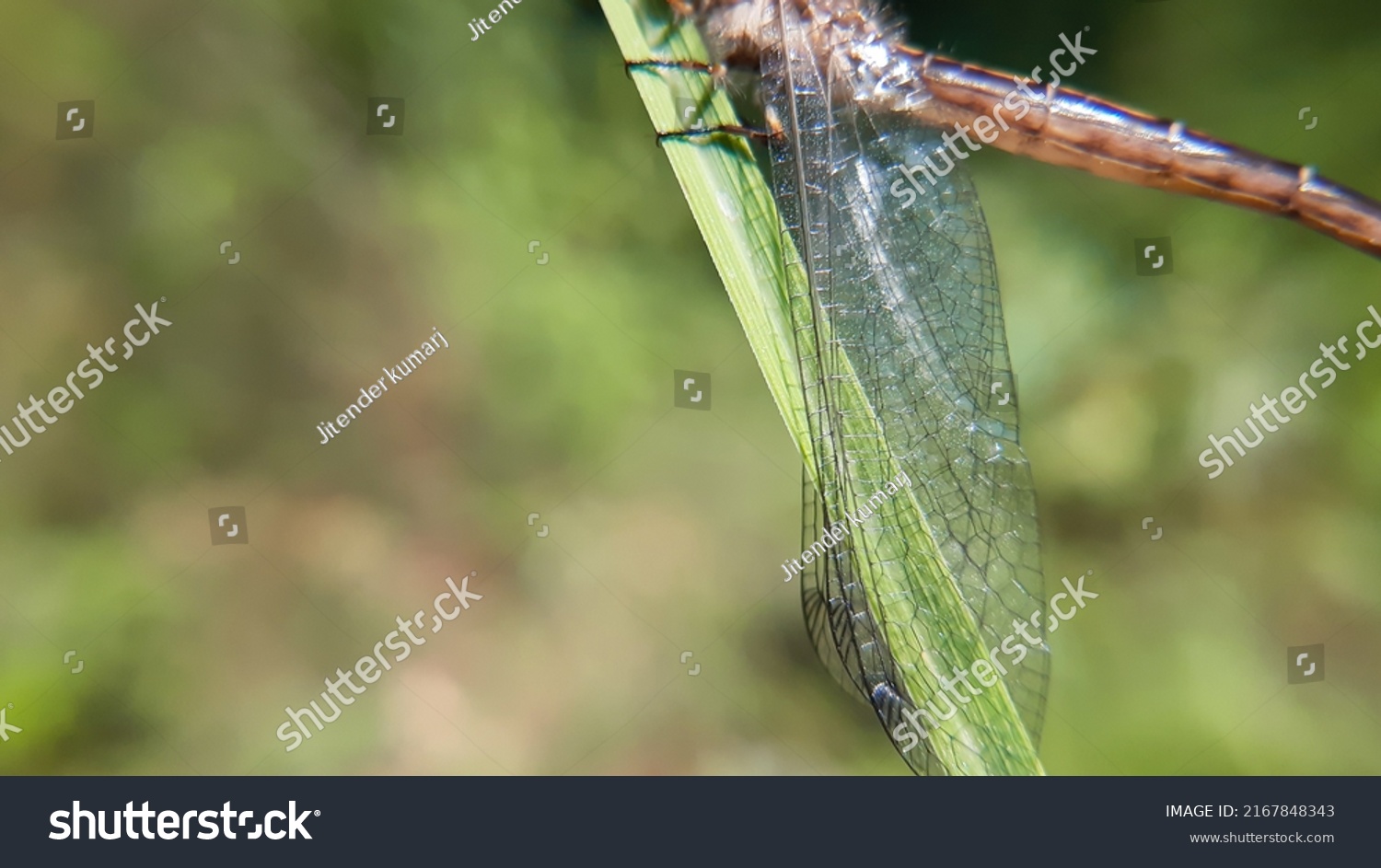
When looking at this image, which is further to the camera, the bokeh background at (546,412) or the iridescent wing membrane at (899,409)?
the bokeh background at (546,412)

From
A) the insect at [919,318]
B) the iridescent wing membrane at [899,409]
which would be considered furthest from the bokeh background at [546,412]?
the iridescent wing membrane at [899,409]

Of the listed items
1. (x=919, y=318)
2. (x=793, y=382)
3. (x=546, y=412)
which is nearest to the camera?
(x=793, y=382)

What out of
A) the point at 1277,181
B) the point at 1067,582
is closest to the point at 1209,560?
the point at 1067,582

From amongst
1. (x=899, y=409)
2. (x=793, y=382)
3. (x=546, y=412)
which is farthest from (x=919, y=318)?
(x=546, y=412)

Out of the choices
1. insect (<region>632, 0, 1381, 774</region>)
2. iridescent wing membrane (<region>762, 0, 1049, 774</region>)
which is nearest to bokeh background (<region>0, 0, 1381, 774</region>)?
insect (<region>632, 0, 1381, 774</region>)

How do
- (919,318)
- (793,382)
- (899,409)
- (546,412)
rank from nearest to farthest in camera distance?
(793,382) < (899,409) < (919,318) < (546,412)

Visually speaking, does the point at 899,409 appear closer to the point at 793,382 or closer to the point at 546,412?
the point at 793,382

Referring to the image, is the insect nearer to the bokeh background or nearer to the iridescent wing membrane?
the iridescent wing membrane

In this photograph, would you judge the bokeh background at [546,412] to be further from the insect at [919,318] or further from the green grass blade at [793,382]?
the green grass blade at [793,382]
